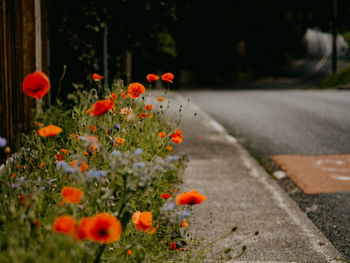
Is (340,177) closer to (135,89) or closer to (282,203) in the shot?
(282,203)

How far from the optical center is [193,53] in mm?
36719

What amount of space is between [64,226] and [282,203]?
310 cm

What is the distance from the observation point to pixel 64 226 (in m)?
1.61

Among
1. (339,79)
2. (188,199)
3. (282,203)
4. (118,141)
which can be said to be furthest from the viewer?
(339,79)

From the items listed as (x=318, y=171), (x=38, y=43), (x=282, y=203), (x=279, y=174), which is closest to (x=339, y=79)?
Result: (x=318, y=171)

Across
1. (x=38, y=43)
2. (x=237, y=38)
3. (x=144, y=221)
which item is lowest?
(x=144, y=221)

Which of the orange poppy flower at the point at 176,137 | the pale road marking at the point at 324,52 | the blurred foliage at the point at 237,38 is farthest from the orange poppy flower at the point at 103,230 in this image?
the pale road marking at the point at 324,52

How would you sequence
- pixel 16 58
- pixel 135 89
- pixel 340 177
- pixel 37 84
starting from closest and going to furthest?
pixel 37 84, pixel 135 89, pixel 16 58, pixel 340 177

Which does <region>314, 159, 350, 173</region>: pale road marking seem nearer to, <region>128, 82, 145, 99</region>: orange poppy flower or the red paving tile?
the red paving tile

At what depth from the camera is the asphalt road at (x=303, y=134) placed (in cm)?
421

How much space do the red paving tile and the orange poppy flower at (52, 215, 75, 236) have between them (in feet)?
12.4

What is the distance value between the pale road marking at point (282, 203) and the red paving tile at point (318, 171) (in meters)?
0.41

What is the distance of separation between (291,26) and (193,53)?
29.5 ft

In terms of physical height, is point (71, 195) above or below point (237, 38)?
below
